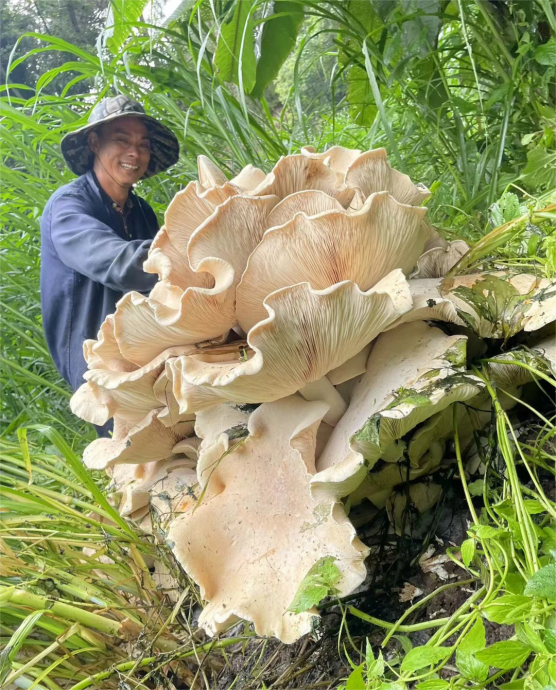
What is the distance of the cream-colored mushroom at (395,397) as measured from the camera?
0.67 m

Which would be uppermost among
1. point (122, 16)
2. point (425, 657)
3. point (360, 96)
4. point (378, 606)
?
point (122, 16)

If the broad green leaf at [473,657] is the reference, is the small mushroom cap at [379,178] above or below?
above

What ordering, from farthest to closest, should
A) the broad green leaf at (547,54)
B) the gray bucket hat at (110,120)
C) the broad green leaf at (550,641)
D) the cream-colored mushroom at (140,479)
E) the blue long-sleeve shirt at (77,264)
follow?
the gray bucket hat at (110,120) < the blue long-sleeve shirt at (77,264) < the broad green leaf at (547,54) < the cream-colored mushroom at (140,479) < the broad green leaf at (550,641)

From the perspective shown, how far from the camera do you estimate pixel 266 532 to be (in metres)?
0.79

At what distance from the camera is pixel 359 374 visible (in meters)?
0.89

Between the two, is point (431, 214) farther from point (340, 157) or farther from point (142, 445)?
point (142, 445)

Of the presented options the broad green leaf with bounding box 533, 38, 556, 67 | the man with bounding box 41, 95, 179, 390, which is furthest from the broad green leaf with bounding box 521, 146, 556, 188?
the man with bounding box 41, 95, 179, 390

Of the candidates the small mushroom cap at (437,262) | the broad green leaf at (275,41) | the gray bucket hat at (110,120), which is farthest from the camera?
the broad green leaf at (275,41)

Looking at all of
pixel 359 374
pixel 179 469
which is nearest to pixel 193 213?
pixel 359 374

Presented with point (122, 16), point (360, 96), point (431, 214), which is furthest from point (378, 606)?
point (360, 96)

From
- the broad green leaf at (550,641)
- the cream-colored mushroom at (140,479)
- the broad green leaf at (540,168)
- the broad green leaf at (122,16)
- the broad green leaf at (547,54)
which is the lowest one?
the cream-colored mushroom at (140,479)

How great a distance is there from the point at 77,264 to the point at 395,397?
127 cm

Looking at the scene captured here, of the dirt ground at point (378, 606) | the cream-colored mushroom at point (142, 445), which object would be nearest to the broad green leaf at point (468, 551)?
the dirt ground at point (378, 606)

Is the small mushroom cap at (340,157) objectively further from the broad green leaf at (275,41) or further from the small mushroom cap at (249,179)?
the broad green leaf at (275,41)
